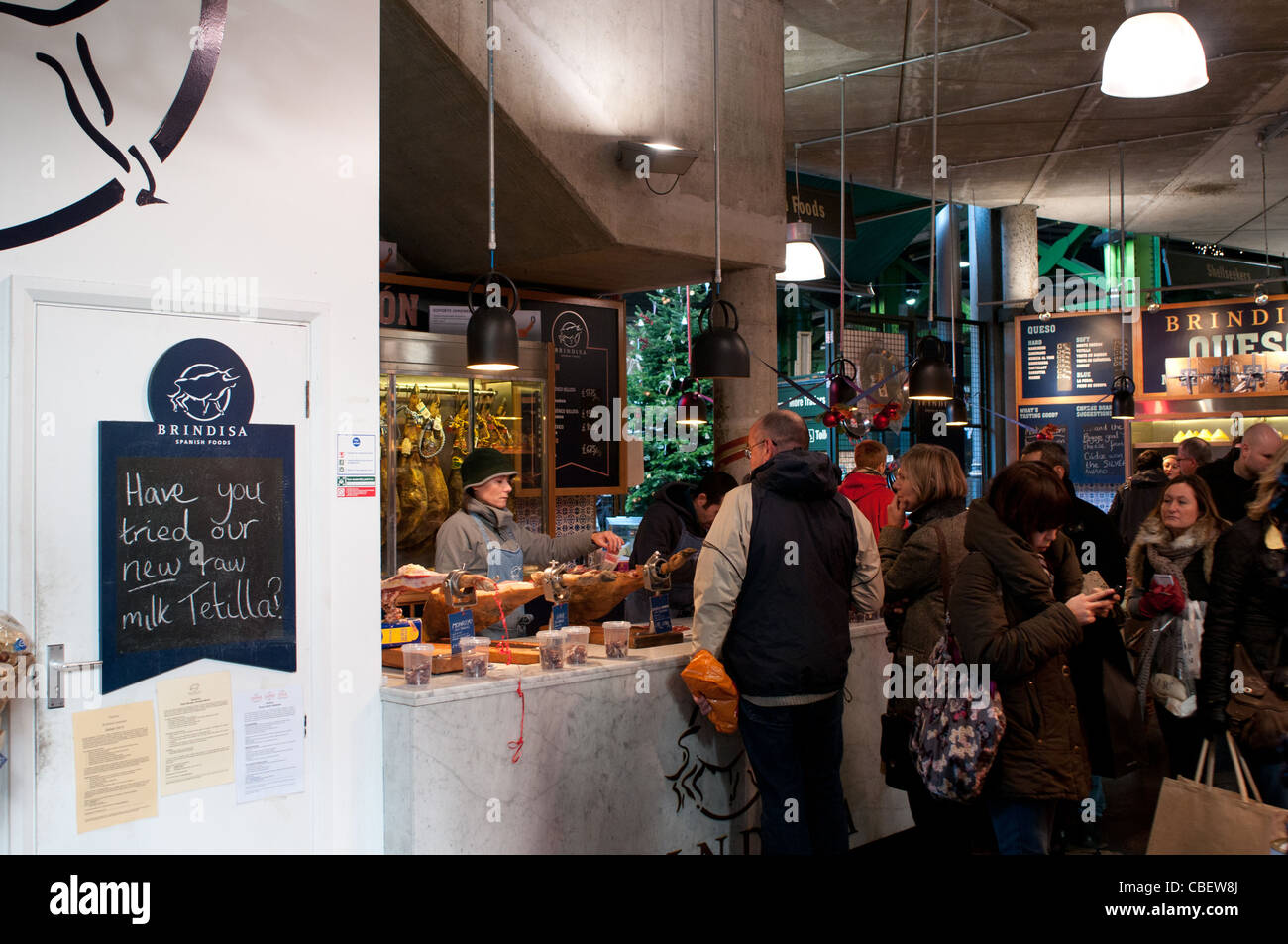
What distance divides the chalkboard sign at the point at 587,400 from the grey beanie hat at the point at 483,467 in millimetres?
2361

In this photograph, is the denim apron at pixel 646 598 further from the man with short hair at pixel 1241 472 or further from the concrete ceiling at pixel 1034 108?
the concrete ceiling at pixel 1034 108

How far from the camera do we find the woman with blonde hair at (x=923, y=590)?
3.88 metres

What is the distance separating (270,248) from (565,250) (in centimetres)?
305

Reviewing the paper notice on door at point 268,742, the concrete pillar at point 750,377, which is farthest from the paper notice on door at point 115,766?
the concrete pillar at point 750,377

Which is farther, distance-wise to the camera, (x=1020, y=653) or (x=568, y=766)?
(x=568, y=766)

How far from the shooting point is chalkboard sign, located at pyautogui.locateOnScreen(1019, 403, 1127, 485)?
12.0 m

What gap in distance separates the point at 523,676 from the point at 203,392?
134 centimetres

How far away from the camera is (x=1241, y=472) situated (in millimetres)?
6105

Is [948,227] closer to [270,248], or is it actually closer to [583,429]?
[583,429]

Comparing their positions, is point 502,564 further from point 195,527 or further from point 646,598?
Result: point 195,527

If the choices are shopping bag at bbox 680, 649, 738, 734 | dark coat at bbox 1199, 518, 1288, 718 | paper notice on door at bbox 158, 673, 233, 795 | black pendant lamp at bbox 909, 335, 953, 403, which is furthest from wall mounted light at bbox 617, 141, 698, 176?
paper notice on door at bbox 158, 673, 233, 795

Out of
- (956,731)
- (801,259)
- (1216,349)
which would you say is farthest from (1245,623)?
(1216,349)

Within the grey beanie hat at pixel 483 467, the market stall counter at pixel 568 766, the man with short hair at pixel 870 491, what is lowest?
the market stall counter at pixel 568 766
